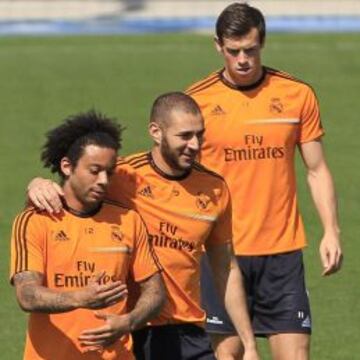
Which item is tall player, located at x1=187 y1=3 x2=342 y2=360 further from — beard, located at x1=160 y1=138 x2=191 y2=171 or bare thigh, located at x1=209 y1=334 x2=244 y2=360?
beard, located at x1=160 y1=138 x2=191 y2=171

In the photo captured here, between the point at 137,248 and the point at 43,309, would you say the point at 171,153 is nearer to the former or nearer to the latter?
the point at 137,248

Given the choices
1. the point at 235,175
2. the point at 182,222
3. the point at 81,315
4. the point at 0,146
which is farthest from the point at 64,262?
the point at 0,146

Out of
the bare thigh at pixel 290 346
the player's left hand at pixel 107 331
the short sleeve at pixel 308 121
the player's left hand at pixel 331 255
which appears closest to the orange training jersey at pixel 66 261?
the player's left hand at pixel 107 331

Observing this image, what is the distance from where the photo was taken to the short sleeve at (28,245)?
26.6 ft

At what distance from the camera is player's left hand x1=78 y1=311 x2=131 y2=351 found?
7980 mm

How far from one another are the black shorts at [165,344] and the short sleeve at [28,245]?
925 millimetres

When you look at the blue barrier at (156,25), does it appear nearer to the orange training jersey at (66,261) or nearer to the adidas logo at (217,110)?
the adidas logo at (217,110)

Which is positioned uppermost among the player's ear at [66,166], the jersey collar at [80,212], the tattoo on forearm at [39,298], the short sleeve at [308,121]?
the short sleeve at [308,121]

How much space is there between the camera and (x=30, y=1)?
32.0 m

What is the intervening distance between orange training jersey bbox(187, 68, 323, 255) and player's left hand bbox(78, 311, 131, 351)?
200 centimetres

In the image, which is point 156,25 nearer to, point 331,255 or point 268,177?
point 268,177

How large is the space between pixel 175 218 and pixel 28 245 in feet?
3.34

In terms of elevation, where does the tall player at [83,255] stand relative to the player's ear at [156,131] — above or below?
below

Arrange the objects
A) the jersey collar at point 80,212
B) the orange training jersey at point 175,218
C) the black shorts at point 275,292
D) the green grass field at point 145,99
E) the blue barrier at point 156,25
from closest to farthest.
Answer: the jersey collar at point 80,212, the orange training jersey at point 175,218, the black shorts at point 275,292, the green grass field at point 145,99, the blue barrier at point 156,25
